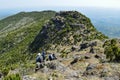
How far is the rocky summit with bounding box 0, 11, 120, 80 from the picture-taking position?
4875 centimetres

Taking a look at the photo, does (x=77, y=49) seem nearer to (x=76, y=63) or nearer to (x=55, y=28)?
(x=76, y=63)

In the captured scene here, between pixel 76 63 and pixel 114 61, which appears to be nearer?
pixel 114 61

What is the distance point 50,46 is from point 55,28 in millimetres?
22715

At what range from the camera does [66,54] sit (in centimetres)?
7894

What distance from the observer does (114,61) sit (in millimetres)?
53594

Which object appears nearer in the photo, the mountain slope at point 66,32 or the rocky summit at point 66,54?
the rocky summit at point 66,54

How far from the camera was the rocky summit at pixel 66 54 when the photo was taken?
4875cm

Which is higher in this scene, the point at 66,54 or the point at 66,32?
the point at 66,54

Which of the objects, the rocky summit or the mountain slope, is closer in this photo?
the rocky summit

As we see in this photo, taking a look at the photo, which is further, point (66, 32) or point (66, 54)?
point (66, 32)

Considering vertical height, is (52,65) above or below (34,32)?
above

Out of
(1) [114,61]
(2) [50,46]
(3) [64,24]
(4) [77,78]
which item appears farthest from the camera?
(3) [64,24]

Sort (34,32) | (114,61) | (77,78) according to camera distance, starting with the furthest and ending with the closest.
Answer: (34,32) → (114,61) → (77,78)

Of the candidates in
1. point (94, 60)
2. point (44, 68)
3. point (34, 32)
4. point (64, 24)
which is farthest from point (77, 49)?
point (34, 32)
